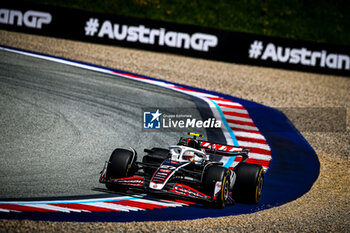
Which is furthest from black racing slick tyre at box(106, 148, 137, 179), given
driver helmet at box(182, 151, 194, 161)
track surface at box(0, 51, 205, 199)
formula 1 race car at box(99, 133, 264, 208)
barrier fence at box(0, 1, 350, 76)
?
barrier fence at box(0, 1, 350, 76)

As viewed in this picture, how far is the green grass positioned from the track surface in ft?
32.4

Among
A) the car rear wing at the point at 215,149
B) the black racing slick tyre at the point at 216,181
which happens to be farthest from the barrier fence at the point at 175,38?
the black racing slick tyre at the point at 216,181

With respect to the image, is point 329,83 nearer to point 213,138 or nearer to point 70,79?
point 213,138

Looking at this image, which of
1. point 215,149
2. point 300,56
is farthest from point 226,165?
point 300,56

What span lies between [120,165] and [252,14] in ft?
70.0

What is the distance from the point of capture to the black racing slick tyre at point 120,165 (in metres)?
9.99

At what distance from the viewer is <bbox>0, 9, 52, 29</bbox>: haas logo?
23219 mm

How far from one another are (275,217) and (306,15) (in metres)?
22.9

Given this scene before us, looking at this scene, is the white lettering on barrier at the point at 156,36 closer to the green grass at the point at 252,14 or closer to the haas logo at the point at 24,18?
the haas logo at the point at 24,18

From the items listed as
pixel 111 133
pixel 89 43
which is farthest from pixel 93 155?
pixel 89 43

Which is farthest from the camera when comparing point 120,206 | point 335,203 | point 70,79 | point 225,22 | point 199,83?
point 225,22

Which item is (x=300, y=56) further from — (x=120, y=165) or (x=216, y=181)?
(x=120, y=165)

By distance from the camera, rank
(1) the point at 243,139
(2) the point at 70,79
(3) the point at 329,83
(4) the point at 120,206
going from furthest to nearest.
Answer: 1. (3) the point at 329,83
2. (2) the point at 70,79
3. (1) the point at 243,139
4. (4) the point at 120,206

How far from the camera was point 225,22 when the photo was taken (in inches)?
1141
